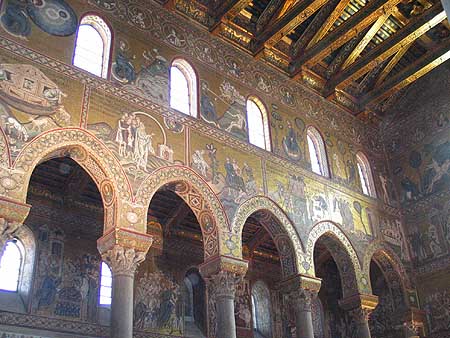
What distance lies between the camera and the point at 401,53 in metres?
19.5

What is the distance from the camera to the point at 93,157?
10.8 m

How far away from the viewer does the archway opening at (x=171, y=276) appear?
14977mm

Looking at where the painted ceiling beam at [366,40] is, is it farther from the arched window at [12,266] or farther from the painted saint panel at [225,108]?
the arched window at [12,266]

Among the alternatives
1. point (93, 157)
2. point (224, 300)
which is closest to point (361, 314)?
point (224, 300)

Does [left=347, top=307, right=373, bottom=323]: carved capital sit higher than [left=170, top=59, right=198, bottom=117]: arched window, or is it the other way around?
[left=170, top=59, right=198, bottom=117]: arched window

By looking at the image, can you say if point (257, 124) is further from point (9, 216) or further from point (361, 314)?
point (9, 216)

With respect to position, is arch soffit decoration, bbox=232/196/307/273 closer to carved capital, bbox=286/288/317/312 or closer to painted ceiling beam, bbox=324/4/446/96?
carved capital, bbox=286/288/317/312

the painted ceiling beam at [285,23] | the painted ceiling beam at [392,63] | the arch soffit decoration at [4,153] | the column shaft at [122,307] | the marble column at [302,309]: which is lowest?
the column shaft at [122,307]

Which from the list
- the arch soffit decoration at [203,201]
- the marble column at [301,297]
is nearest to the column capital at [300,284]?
the marble column at [301,297]

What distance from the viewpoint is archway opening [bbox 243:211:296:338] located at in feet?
56.9

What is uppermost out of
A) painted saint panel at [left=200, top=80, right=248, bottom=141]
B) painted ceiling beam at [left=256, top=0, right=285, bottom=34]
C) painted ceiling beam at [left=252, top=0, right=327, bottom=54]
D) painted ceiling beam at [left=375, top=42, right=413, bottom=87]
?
painted ceiling beam at [left=375, top=42, right=413, bottom=87]

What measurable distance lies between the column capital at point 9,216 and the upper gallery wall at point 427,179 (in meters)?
13.5

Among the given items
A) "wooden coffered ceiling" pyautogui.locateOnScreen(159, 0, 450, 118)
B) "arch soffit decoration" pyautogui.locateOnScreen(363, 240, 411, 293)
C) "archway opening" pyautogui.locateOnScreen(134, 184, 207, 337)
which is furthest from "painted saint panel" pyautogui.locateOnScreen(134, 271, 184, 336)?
"wooden coffered ceiling" pyautogui.locateOnScreen(159, 0, 450, 118)

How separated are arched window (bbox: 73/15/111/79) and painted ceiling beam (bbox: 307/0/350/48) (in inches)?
288
